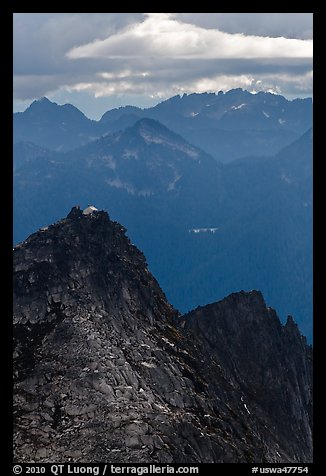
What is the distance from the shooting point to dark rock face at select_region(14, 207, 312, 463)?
68250 mm

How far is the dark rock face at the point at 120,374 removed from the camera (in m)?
68.2

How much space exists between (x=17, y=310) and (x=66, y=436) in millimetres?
26100

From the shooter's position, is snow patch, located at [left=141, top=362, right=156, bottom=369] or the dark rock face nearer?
the dark rock face

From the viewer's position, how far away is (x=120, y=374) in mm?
78625

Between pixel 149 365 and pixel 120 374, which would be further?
pixel 149 365

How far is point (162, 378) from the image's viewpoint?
8256 centimetres

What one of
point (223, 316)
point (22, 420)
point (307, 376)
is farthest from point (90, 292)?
point (307, 376)

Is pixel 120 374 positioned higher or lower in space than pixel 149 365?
lower

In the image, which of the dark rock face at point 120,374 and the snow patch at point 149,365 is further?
the snow patch at point 149,365
